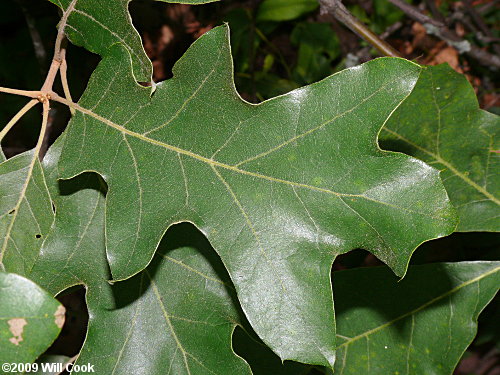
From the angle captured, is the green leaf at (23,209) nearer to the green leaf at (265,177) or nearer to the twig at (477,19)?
the green leaf at (265,177)

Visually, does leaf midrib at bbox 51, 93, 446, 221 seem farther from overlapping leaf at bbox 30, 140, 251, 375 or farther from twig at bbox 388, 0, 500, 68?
twig at bbox 388, 0, 500, 68

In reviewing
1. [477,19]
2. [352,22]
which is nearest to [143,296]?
[352,22]

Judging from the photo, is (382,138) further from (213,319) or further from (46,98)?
(46,98)

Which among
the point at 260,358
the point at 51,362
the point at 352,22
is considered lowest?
the point at 51,362

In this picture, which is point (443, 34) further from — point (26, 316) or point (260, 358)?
point (26, 316)

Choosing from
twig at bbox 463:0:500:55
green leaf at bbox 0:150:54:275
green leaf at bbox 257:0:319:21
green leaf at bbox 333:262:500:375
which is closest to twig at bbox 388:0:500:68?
twig at bbox 463:0:500:55

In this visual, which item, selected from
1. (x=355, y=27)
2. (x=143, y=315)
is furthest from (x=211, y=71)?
(x=143, y=315)
